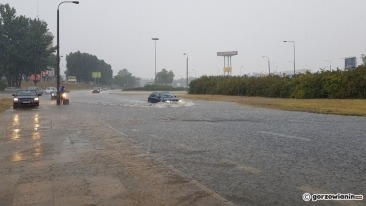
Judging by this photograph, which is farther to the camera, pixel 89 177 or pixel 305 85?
pixel 305 85

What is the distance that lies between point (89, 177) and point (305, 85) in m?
41.3

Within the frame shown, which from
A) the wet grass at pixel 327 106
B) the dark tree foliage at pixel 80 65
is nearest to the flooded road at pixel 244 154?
the wet grass at pixel 327 106

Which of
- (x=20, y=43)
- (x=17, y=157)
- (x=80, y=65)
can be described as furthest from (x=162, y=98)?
(x=80, y=65)

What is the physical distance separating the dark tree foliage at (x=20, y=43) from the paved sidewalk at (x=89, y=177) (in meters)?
87.4

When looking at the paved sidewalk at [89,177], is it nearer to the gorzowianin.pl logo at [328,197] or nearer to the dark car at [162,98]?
the gorzowianin.pl logo at [328,197]

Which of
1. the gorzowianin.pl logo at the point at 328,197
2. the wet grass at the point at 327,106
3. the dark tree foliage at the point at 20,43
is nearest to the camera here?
the gorzowianin.pl logo at the point at 328,197

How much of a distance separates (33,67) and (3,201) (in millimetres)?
97892

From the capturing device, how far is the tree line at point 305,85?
40.0m

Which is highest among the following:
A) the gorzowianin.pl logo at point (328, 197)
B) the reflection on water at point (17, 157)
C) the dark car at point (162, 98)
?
the dark car at point (162, 98)

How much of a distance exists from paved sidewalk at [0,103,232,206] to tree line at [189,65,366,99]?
32.6m

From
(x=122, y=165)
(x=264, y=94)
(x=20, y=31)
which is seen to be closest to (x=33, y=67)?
(x=20, y=31)

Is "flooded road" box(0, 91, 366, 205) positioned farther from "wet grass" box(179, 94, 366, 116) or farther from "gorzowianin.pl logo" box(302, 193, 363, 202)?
"wet grass" box(179, 94, 366, 116)

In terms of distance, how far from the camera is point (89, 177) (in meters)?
7.90

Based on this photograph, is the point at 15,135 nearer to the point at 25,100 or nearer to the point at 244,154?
the point at 244,154
